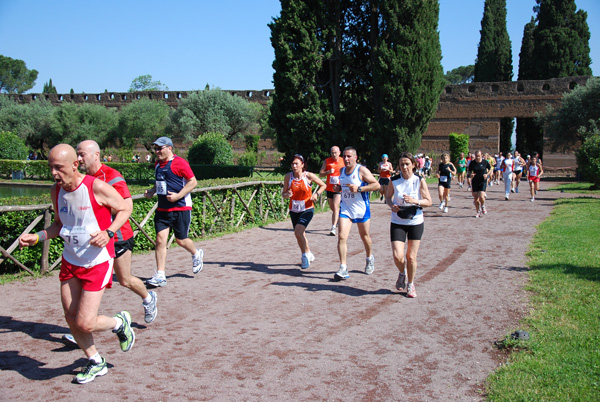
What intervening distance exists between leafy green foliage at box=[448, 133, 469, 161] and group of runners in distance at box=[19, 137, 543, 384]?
96.7 ft

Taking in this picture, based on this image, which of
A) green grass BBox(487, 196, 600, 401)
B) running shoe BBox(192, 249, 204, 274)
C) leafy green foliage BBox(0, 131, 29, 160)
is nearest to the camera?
green grass BBox(487, 196, 600, 401)

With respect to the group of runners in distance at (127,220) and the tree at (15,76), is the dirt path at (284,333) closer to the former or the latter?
the group of runners in distance at (127,220)

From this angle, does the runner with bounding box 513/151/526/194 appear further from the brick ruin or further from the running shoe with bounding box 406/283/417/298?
the running shoe with bounding box 406/283/417/298

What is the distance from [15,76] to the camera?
10619cm

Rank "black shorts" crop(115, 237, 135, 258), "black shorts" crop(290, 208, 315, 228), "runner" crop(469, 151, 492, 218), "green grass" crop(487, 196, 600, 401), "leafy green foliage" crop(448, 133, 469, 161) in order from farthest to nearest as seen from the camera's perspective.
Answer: "leafy green foliage" crop(448, 133, 469, 161) < "runner" crop(469, 151, 492, 218) < "black shorts" crop(290, 208, 315, 228) < "black shorts" crop(115, 237, 135, 258) < "green grass" crop(487, 196, 600, 401)

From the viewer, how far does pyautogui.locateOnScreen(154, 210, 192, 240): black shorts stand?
700 centimetres

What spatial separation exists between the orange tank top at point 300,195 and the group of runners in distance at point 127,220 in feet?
0.05

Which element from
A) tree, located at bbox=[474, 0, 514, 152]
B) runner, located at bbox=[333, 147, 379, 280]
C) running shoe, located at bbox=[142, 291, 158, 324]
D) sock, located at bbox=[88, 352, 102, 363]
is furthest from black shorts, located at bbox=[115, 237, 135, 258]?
tree, located at bbox=[474, 0, 514, 152]

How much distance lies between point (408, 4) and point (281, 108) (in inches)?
278

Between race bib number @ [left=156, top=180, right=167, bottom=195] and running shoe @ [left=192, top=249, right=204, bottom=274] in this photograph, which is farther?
running shoe @ [left=192, top=249, right=204, bottom=274]

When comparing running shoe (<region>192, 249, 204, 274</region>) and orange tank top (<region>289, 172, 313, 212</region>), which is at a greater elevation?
orange tank top (<region>289, 172, 313, 212</region>)

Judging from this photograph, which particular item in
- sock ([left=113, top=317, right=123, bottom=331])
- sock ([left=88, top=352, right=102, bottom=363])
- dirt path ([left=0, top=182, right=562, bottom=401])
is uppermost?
sock ([left=113, top=317, right=123, bottom=331])

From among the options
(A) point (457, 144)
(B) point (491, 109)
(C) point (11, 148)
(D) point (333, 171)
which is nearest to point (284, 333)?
(D) point (333, 171)

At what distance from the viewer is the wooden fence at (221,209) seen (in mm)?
7629
